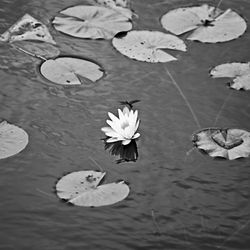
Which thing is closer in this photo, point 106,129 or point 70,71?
point 106,129

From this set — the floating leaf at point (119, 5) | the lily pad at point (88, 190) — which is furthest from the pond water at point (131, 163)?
the floating leaf at point (119, 5)

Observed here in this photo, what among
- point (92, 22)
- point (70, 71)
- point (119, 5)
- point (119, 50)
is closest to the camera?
point (70, 71)

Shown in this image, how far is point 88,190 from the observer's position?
1722mm

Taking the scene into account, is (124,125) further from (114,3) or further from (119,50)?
(114,3)

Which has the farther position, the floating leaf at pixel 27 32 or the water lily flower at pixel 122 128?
the floating leaf at pixel 27 32

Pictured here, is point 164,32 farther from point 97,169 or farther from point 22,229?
point 22,229

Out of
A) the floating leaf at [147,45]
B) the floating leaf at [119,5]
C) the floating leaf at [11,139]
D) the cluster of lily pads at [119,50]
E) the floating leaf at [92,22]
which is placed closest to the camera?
the cluster of lily pads at [119,50]

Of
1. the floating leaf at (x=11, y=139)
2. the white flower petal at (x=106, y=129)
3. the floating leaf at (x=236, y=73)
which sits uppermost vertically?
the floating leaf at (x=236, y=73)

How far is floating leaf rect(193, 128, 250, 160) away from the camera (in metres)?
1.89

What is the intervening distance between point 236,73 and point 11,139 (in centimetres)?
81

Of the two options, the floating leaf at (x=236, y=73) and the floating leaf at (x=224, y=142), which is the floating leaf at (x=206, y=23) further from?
the floating leaf at (x=224, y=142)

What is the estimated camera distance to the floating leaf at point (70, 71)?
2154 mm

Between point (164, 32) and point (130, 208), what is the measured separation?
3.09 feet

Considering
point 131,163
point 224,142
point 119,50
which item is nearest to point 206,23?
point 119,50
